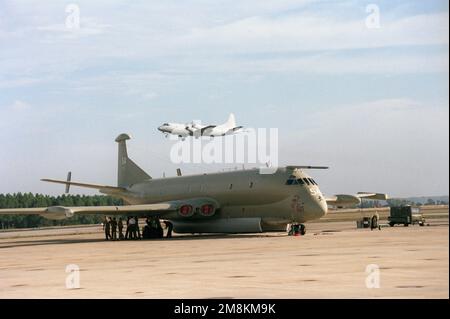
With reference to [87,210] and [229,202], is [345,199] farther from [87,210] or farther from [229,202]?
[87,210]

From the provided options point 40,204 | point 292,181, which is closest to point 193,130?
point 40,204

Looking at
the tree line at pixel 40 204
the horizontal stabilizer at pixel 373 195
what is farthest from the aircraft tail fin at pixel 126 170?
the tree line at pixel 40 204

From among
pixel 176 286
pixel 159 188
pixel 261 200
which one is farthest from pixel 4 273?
pixel 159 188

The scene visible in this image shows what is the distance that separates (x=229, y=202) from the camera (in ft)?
164

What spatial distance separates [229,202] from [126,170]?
16221mm

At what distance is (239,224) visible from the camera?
49188 mm

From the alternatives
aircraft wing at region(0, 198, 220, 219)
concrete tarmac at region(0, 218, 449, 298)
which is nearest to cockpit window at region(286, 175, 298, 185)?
aircraft wing at region(0, 198, 220, 219)

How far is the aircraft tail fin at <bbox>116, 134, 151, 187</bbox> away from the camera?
62312 millimetres

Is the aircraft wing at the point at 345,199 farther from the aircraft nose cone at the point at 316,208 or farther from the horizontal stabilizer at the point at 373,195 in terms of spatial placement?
the aircraft nose cone at the point at 316,208

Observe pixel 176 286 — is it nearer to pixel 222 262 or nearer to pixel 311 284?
pixel 311 284

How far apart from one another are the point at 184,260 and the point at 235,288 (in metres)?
10.1

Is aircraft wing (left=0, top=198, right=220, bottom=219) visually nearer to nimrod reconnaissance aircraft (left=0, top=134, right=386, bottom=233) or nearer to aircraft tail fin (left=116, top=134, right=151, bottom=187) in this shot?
nimrod reconnaissance aircraft (left=0, top=134, right=386, bottom=233)

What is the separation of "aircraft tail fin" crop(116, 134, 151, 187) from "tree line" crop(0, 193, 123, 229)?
2897 inches
